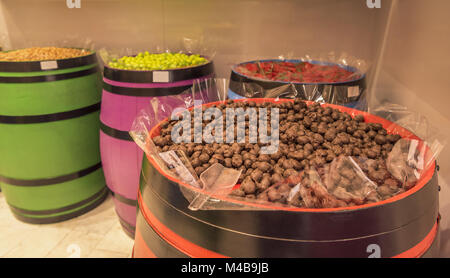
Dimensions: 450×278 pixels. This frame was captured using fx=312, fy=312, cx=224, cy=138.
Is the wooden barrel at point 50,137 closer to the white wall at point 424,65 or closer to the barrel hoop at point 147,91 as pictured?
the barrel hoop at point 147,91

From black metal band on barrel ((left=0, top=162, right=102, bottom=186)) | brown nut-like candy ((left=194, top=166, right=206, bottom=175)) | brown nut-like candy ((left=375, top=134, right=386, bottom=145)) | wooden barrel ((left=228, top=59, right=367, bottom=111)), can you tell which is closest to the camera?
brown nut-like candy ((left=194, top=166, right=206, bottom=175))

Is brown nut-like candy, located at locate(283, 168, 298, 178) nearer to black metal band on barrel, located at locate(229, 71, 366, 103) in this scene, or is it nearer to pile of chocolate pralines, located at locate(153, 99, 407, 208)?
pile of chocolate pralines, located at locate(153, 99, 407, 208)

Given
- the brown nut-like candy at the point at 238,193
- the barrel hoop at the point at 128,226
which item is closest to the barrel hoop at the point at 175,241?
the brown nut-like candy at the point at 238,193

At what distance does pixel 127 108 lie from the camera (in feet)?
6.42

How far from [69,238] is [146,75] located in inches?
57.3

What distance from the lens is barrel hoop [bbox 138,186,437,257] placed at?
80 centimetres

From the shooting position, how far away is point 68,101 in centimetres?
229

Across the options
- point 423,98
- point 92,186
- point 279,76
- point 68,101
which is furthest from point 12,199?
point 423,98

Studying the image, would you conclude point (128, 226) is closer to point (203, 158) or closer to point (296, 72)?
point (203, 158)

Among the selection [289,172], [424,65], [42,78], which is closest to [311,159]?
[289,172]

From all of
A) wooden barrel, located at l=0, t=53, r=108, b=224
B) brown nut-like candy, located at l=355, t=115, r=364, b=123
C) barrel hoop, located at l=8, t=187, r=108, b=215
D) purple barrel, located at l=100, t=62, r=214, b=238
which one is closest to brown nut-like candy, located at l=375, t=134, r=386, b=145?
brown nut-like candy, located at l=355, t=115, r=364, b=123

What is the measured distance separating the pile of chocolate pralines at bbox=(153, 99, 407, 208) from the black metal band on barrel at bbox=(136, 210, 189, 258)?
247 mm

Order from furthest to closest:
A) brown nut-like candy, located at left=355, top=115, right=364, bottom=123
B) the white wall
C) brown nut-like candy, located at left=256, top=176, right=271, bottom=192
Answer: the white wall → brown nut-like candy, located at left=355, top=115, right=364, bottom=123 → brown nut-like candy, located at left=256, top=176, right=271, bottom=192
